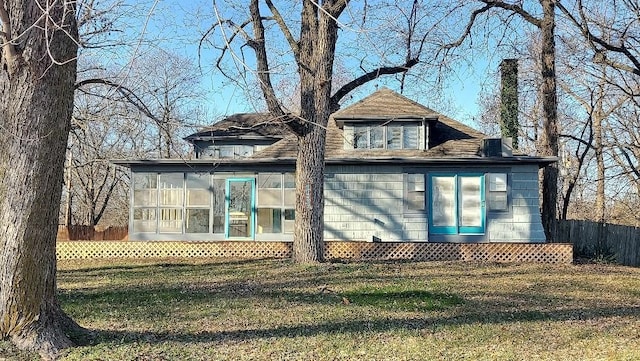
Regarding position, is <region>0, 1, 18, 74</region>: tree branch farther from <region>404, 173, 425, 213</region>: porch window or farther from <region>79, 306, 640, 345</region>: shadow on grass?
<region>404, 173, 425, 213</region>: porch window

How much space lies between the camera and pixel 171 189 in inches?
684

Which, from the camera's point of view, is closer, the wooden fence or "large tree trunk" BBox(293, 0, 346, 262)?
"large tree trunk" BBox(293, 0, 346, 262)

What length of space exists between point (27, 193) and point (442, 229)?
42.6 feet

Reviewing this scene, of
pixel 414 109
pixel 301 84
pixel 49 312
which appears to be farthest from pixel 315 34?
pixel 49 312

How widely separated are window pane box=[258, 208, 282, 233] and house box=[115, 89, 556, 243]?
0.03 metres

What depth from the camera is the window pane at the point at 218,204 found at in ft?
56.9

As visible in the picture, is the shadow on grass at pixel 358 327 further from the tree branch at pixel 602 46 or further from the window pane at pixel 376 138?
the window pane at pixel 376 138

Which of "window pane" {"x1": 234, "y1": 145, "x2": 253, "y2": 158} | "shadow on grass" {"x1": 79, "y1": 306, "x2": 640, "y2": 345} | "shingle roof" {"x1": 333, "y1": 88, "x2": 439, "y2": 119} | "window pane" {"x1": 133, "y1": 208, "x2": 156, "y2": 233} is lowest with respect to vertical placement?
"shadow on grass" {"x1": 79, "y1": 306, "x2": 640, "y2": 345}

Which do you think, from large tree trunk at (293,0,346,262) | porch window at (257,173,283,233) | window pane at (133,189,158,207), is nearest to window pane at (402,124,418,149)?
porch window at (257,173,283,233)

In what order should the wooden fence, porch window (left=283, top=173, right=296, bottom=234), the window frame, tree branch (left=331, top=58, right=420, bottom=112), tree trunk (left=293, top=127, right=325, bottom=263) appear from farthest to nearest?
the wooden fence → the window frame → porch window (left=283, top=173, right=296, bottom=234) → tree branch (left=331, top=58, right=420, bottom=112) → tree trunk (left=293, top=127, right=325, bottom=263)

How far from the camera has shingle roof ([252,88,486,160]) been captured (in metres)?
17.1

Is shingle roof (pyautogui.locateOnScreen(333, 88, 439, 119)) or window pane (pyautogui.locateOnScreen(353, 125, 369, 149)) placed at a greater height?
shingle roof (pyautogui.locateOnScreen(333, 88, 439, 119))

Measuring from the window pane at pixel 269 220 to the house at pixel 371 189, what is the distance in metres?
0.03

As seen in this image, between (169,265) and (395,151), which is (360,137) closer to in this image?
(395,151)
